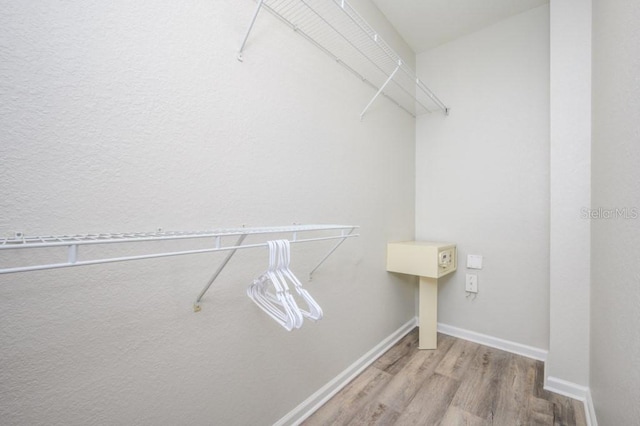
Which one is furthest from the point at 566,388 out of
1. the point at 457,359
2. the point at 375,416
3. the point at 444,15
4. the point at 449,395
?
the point at 444,15

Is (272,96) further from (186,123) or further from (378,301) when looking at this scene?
(378,301)

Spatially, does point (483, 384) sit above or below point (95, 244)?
below

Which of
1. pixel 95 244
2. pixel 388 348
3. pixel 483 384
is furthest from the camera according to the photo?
pixel 388 348

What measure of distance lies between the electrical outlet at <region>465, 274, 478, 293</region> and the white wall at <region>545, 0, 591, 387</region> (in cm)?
59

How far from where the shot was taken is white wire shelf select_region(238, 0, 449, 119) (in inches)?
48.2

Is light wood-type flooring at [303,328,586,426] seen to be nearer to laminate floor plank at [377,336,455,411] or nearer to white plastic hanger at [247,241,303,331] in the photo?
laminate floor plank at [377,336,455,411]

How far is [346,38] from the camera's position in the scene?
5.09 ft

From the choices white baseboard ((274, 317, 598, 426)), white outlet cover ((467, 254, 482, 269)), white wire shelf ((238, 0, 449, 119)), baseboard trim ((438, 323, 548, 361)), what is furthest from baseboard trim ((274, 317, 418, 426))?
white wire shelf ((238, 0, 449, 119))

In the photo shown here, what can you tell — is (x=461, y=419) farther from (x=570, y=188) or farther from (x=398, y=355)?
(x=570, y=188)

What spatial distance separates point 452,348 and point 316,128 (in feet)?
6.73

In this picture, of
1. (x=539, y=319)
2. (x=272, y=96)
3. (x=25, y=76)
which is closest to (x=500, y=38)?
(x=272, y=96)

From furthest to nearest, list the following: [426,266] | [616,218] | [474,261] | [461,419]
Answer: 1. [474,261]
2. [426,266]
3. [461,419]
4. [616,218]

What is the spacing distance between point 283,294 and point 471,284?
2.03 meters

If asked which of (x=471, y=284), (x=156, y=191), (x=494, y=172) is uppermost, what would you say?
(x=494, y=172)
